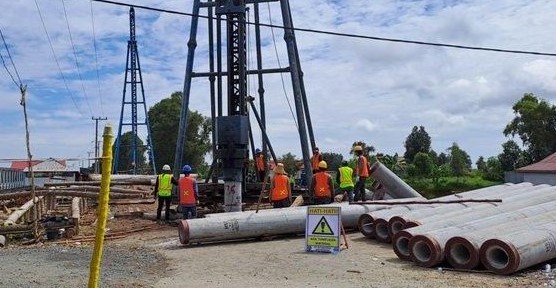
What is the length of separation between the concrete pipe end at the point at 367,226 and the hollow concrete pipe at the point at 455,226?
6.85ft

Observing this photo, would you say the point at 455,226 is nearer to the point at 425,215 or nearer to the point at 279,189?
the point at 425,215

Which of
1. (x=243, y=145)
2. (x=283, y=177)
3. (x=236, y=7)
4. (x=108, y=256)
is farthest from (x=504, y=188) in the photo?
(x=108, y=256)

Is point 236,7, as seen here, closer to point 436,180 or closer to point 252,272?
point 252,272

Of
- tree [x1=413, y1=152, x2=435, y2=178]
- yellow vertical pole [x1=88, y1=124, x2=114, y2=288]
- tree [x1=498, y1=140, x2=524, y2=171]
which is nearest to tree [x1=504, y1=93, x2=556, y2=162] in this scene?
tree [x1=498, y1=140, x2=524, y2=171]

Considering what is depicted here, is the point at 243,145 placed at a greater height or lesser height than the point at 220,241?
greater

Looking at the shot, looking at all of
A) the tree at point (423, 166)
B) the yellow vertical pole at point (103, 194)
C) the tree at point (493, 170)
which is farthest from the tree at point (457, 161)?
the yellow vertical pole at point (103, 194)

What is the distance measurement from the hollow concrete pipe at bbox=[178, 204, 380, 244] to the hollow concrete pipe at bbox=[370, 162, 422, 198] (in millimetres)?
4982

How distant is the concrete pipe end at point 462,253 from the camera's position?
10.8 metres

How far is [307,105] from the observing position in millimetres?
24312

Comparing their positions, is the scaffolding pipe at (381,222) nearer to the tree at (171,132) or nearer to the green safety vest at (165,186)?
the green safety vest at (165,186)

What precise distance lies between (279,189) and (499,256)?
725 centimetres

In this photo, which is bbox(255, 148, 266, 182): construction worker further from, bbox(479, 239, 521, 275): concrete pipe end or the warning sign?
bbox(479, 239, 521, 275): concrete pipe end

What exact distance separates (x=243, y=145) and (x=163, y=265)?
878 centimetres

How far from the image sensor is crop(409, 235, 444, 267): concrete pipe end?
434 inches
